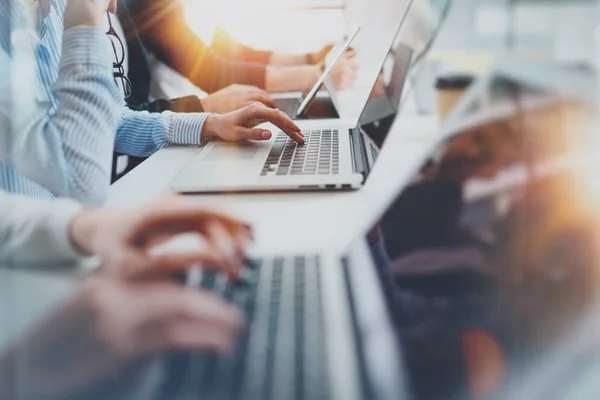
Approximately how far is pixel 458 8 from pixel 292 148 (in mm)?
320

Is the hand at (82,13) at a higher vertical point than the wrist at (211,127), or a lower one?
higher

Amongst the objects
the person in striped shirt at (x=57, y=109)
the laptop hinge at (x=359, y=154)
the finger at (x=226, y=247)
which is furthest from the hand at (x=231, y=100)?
the finger at (x=226, y=247)

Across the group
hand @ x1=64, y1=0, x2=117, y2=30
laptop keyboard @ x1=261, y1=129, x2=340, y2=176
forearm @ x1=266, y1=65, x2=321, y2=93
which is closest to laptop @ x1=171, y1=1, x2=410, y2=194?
laptop keyboard @ x1=261, y1=129, x2=340, y2=176

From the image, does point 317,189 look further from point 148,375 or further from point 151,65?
point 151,65

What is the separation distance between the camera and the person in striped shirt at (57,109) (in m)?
0.58

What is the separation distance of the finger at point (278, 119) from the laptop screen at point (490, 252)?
315 mm

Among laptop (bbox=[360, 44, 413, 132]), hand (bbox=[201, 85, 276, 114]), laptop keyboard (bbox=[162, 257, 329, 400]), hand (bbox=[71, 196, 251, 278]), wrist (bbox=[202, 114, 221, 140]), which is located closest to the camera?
laptop keyboard (bbox=[162, 257, 329, 400])

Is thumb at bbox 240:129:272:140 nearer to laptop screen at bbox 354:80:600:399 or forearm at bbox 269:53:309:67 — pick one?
laptop screen at bbox 354:80:600:399

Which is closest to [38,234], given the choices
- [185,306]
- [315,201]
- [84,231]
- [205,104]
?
[84,231]

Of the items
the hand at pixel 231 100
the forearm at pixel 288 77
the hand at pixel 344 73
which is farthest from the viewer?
the forearm at pixel 288 77

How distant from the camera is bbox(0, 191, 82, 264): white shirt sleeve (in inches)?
18.4

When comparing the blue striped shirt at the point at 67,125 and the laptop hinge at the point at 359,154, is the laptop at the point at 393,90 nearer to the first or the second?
the laptop hinge at the point at 359,154

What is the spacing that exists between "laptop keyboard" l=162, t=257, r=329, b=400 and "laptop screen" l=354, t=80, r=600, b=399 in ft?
0.19

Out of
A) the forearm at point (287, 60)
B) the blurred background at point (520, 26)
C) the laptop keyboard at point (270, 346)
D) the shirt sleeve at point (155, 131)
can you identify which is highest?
the blurred background at point (520, 26)
